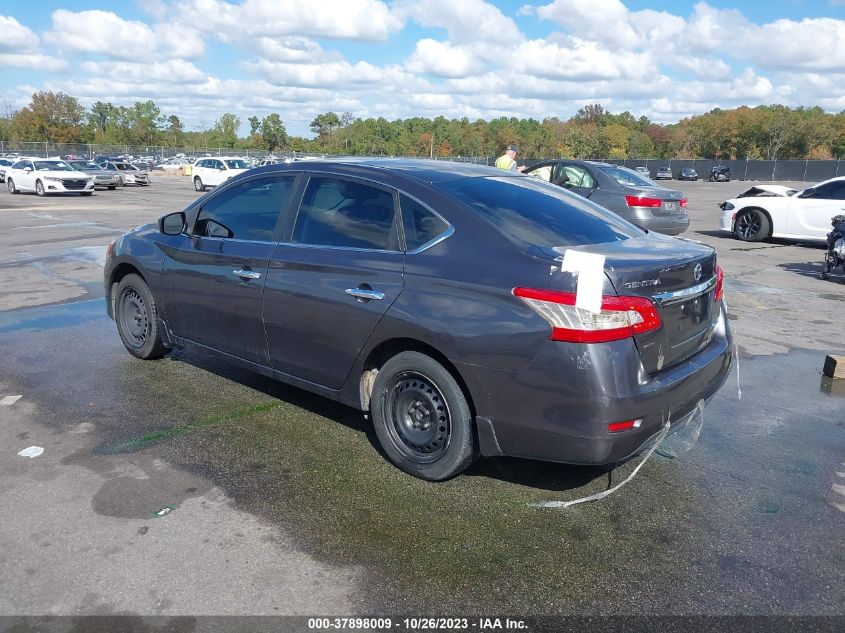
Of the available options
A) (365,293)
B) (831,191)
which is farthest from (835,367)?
(831,191)

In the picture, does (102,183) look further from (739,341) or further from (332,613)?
(332,613)

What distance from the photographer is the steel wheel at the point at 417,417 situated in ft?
12.7

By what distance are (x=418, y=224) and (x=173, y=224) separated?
232 cm

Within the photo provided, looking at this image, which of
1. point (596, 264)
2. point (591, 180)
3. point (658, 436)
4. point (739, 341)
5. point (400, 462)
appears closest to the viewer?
point (596, 264)

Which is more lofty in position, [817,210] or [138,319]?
[817,210]

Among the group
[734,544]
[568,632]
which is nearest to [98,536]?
[568,632]

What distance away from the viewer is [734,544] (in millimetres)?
3414

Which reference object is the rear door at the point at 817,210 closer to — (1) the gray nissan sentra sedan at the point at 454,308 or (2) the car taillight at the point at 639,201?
(2) the car taillight at the point at 639,201

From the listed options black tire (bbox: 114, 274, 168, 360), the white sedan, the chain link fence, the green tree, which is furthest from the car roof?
the green tree

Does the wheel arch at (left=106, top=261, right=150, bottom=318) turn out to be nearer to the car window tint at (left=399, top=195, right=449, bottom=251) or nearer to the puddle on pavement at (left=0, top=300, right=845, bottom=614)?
the puddle on pavement at (left=0, top=300, right=845, bottom=614)

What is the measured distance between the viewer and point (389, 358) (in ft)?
13.4

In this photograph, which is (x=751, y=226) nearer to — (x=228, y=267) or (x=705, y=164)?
(x=228, y=267)

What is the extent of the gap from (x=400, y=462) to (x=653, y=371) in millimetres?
1485

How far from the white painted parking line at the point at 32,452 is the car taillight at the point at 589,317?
10.0ft
